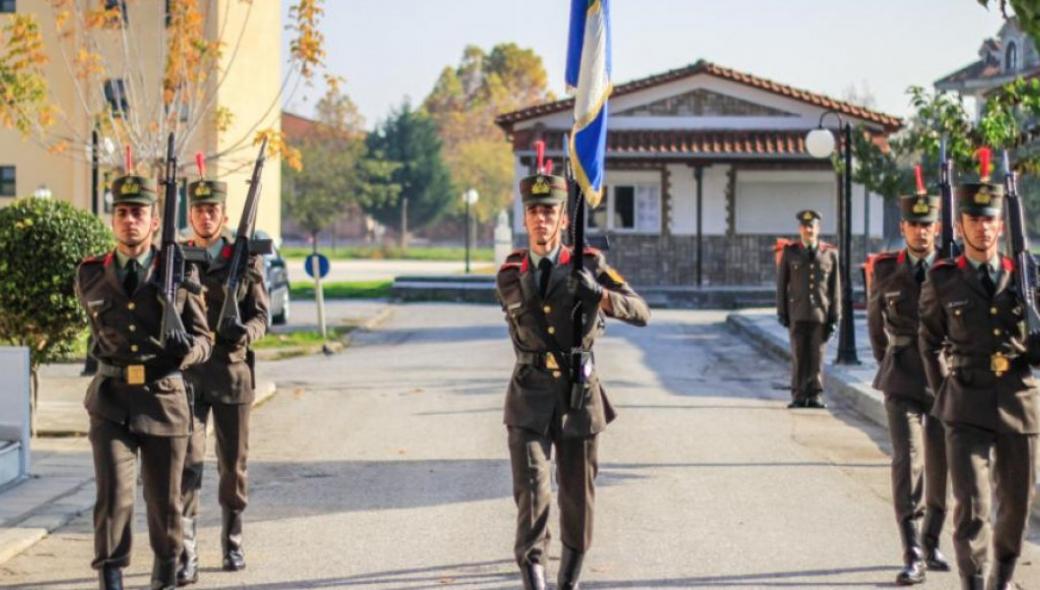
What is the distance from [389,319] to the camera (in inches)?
1356

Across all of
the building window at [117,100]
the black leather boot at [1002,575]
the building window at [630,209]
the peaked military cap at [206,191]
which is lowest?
the black leather boot at [1002,575]

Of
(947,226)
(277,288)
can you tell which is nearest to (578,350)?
(947,226)

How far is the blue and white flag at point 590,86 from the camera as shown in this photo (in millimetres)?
8852

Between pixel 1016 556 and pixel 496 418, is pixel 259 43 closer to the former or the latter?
pixel 496 418

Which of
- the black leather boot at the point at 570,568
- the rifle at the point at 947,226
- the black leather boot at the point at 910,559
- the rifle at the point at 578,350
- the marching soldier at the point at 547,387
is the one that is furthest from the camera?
the rifle at the point at 947,226

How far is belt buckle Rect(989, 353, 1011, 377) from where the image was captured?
27.5 ft

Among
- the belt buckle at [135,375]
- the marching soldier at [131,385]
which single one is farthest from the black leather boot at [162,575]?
the belt buckle at [135,375]

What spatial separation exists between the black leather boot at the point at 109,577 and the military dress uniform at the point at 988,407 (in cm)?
411

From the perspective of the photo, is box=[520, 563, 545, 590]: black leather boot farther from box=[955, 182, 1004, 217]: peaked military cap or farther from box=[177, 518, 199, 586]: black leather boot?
box=[955, 182, 1004, 217]: peaked military cap

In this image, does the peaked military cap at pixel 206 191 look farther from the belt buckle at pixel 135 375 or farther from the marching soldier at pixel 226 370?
the belt buckle at pixel 135 375

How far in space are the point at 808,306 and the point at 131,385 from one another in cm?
1094

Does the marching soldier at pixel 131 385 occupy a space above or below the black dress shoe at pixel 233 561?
above

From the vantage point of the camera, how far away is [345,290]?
1735 inches

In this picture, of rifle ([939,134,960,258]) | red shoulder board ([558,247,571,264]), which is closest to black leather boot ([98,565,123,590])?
red shoulder board ([558,247,571,264])
